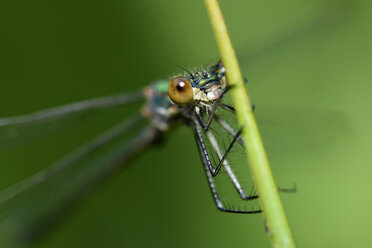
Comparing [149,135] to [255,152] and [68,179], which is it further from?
[255,152]

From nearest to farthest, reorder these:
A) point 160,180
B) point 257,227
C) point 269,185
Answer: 1. point 269,185
2. point 257,227
3. point 160,180

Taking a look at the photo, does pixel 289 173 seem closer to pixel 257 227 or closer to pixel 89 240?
pixel 257 227

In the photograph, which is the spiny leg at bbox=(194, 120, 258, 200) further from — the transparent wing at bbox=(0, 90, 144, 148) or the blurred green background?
the blurred green background

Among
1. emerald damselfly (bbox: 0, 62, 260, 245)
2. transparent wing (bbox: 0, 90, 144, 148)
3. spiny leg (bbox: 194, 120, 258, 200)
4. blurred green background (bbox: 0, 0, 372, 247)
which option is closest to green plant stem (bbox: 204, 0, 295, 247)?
emerald damselfly (bbox: 0, 62, 260, 245)

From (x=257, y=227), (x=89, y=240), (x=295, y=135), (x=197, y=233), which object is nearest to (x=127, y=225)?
(x=89, y=240)

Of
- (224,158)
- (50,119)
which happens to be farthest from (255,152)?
(50,119)
